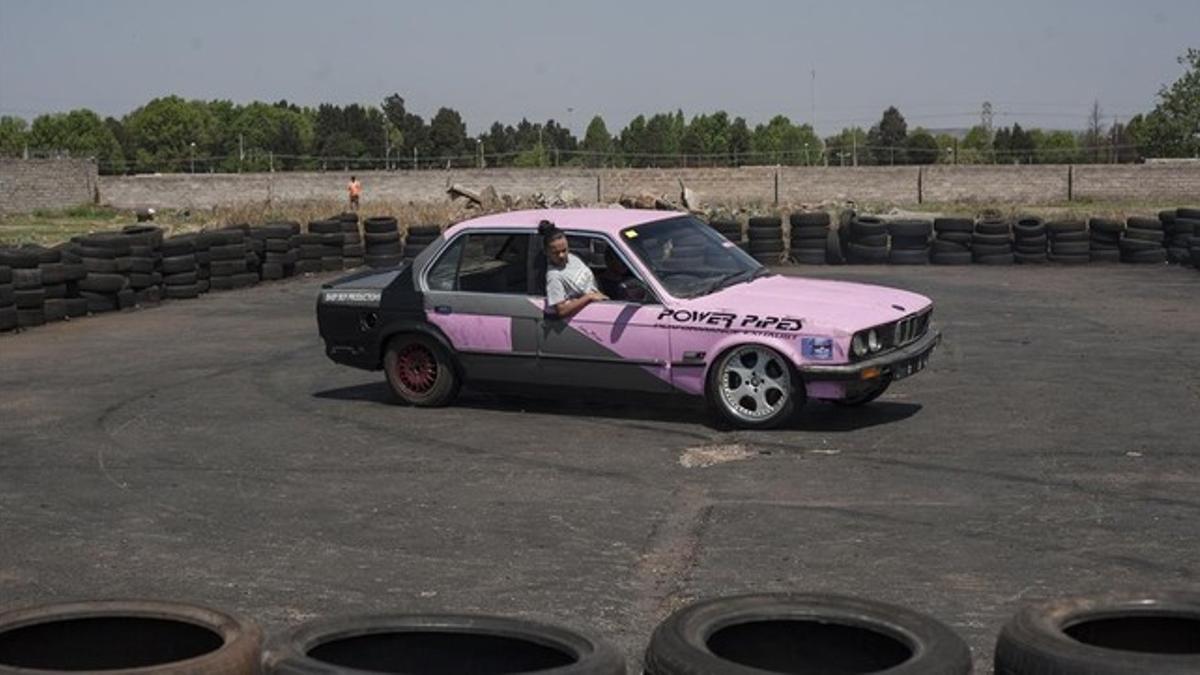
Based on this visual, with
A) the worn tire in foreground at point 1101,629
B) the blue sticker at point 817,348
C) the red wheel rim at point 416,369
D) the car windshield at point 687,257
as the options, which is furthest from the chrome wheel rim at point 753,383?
the worn tire in foreground at point 1101,629

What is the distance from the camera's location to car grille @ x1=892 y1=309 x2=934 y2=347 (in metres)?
12.5

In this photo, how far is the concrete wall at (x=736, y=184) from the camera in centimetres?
5775

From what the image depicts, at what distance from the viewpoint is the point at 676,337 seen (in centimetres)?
1246

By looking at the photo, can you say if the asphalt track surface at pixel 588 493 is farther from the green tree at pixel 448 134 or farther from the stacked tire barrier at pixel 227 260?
the green tree at pixel 448 134

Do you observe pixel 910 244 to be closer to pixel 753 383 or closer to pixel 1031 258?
pixel 1031 258

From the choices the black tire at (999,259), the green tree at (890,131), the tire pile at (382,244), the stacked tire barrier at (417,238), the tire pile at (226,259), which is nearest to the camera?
the tire pile at (226,259)

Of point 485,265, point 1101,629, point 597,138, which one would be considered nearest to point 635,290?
point 485,265

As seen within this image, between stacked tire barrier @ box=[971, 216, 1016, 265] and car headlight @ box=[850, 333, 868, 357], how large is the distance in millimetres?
17461

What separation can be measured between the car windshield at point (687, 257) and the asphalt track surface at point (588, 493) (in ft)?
2.99

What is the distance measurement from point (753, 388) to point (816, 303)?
77cm

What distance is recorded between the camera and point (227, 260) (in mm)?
26141

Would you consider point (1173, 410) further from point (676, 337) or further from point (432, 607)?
point (432, 607)

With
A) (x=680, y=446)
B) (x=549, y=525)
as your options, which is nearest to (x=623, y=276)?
(x=680, y=446)

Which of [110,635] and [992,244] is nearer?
[110,635]
